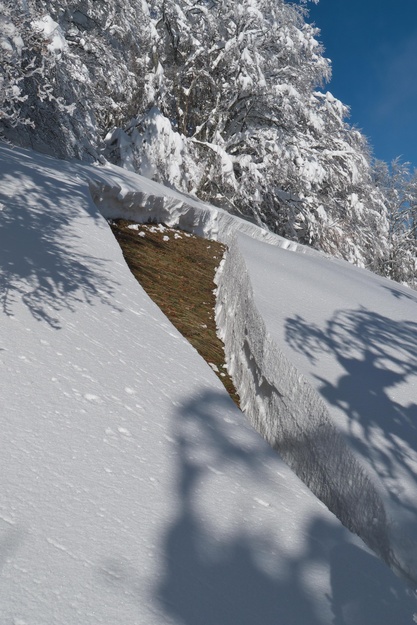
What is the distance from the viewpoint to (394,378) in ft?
13.1

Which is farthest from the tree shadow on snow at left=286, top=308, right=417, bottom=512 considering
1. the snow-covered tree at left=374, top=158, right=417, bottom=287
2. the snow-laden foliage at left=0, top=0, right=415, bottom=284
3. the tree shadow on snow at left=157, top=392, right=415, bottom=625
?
the snow-covered tree at left=374, top=158, right=417, bottom=287

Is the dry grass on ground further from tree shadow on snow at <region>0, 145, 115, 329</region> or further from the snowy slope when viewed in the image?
tree shadow on snow at <region>0, 145, 115, 329</region>

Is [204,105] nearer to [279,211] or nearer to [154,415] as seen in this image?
[279,211]

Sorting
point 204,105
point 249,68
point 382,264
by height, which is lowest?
point 382,264

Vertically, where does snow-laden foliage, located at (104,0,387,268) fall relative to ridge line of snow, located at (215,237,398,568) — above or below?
above

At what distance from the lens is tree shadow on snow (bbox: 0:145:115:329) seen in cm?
364

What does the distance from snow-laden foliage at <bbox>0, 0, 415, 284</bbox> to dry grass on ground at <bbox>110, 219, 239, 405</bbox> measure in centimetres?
483

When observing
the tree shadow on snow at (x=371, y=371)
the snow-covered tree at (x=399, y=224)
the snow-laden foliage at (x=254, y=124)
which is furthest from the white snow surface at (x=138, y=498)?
the snow-covered tree at (x=399, y=224)

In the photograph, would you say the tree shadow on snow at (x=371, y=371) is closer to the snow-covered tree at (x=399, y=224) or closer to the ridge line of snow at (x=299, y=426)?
the ridge line of snow at (x=299, y=426)

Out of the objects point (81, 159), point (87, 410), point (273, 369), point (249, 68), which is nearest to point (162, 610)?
point (87, 410)

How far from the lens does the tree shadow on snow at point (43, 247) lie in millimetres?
3645

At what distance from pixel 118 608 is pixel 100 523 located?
1.22ft

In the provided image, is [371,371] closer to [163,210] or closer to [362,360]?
[362,360]

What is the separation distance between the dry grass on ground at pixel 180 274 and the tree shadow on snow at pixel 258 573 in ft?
7.40
